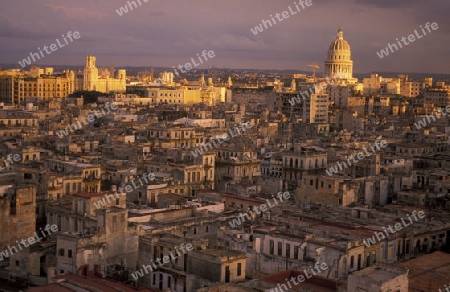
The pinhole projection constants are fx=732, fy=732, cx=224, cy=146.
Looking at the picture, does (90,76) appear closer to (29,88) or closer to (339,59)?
(29,88)

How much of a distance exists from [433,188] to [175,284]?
25727 mm

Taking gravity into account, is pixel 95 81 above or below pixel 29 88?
above

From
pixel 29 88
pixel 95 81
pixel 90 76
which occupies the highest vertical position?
pixel 90 76

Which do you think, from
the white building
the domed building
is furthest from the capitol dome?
the white building

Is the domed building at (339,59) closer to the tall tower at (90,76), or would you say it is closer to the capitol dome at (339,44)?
the capitol dome at (339,44)

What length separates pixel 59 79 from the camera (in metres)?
161

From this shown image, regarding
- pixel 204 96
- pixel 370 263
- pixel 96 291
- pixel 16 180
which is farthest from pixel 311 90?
pixel 96 291

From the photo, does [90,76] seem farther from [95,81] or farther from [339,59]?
[339,59]

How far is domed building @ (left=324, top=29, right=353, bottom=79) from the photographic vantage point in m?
182

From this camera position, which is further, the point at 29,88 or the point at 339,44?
the point at 339,44

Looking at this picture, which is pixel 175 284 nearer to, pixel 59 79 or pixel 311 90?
pixel 311 90

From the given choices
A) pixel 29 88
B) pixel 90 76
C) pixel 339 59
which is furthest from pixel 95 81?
pixel 339 59

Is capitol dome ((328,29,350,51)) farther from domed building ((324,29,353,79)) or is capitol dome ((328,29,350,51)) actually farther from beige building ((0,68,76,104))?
beige building ((0,68,76,104))

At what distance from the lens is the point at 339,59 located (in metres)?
184
